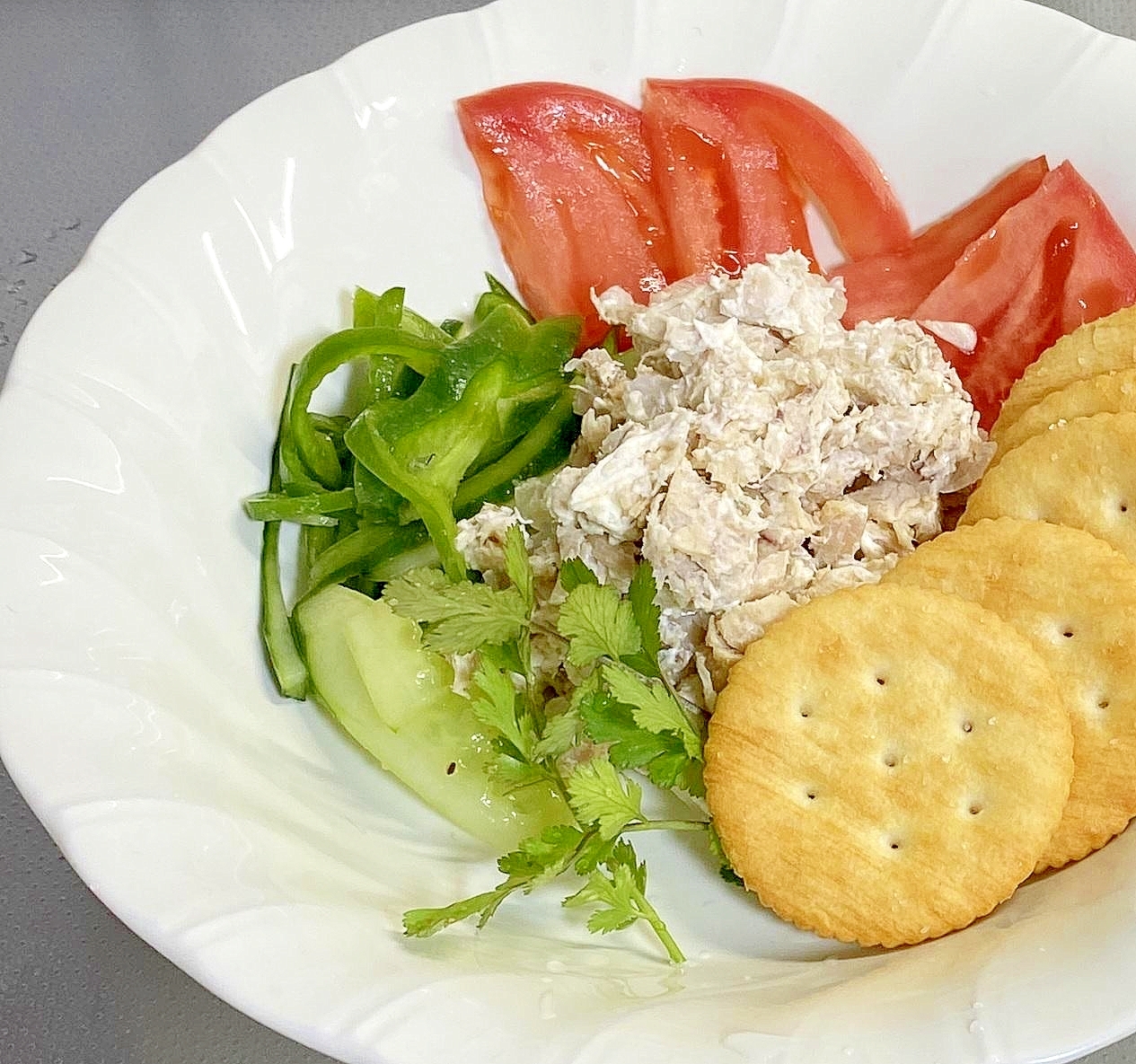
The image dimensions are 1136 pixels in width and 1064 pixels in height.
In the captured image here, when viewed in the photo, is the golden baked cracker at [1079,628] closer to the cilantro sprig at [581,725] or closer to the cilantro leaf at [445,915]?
the cilantro sprig at [581,725]

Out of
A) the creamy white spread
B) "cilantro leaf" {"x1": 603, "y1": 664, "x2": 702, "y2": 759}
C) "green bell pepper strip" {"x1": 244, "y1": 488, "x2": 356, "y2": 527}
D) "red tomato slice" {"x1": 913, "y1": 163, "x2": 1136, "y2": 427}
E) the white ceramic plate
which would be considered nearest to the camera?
the white ceramic plate

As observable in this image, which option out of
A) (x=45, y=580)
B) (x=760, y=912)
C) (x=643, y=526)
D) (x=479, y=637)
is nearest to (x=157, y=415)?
(x=45, y=580)

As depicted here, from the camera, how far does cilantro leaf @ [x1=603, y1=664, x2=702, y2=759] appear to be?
1.52m

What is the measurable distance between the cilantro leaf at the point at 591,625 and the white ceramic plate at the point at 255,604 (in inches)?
15.2

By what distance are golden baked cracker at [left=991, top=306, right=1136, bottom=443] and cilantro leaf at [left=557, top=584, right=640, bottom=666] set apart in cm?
80

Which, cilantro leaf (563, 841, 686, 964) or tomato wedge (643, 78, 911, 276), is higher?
tomato wedge (643, 78, 911, 276)

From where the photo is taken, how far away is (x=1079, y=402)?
5.75ft

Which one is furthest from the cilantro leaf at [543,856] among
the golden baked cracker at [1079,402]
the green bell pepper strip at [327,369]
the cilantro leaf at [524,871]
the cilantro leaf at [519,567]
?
the golden baked cracker at [1079,402]

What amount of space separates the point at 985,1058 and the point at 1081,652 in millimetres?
575

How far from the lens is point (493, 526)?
187 cm

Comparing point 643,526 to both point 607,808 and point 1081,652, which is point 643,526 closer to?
point 607,808

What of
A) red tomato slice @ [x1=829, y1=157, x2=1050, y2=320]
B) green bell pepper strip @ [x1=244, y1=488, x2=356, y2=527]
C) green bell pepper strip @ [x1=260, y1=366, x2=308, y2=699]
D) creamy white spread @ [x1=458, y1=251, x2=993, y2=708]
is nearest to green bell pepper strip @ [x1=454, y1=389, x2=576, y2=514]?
creamy white spread @ [x1=458, y1=251, x2=993, y2=708]

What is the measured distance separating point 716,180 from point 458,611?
1.11 m

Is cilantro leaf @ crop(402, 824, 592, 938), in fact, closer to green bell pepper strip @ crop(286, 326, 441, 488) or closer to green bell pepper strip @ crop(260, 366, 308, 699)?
green bell pepper strip @ crop(260, 366, 308, 699)
